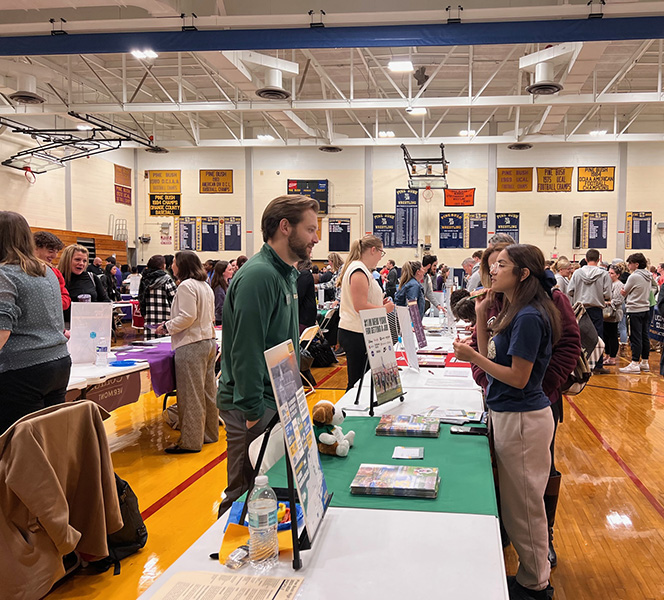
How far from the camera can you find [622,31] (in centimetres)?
639

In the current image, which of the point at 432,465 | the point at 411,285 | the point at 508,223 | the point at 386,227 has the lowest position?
the point at 432,465

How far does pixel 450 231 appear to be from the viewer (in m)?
16.3

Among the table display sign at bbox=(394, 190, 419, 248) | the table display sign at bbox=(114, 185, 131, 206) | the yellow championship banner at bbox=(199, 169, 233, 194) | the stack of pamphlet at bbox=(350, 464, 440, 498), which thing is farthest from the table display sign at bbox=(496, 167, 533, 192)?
the stack of pamphlet at bbox=(350, 464, 440, 498)

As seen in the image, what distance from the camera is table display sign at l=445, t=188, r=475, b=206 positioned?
16188mm

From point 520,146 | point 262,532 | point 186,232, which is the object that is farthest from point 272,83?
point 262,532

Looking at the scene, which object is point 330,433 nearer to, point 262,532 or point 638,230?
point 262,532

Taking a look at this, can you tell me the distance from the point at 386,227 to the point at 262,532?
15.5 metres

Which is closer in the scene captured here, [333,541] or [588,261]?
[333,541]

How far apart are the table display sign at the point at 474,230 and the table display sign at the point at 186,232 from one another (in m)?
8.28

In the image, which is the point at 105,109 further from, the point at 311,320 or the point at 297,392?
the point at 297,392

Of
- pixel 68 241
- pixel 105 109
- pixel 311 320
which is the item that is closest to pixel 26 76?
pixel 105 109

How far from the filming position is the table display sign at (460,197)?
1619cm

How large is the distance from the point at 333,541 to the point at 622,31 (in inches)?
279

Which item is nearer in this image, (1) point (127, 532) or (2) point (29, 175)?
(1) point (127, 532)
